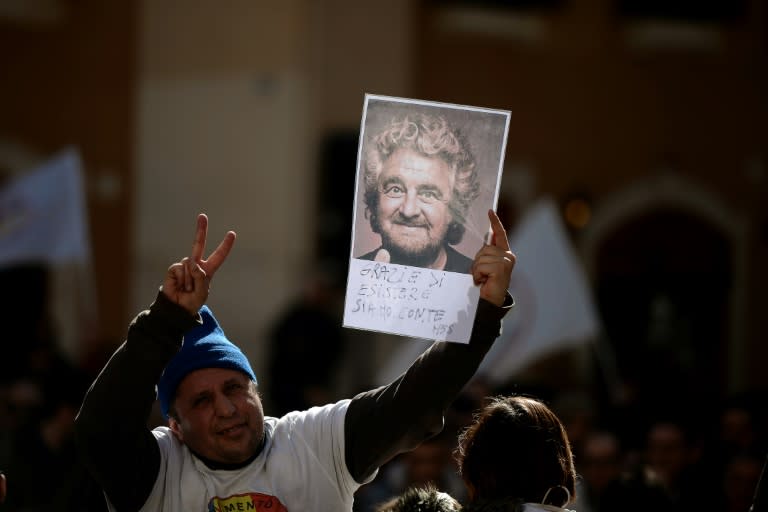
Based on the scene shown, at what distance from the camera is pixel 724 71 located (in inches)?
609

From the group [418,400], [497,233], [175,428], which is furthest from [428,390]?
[175,428]

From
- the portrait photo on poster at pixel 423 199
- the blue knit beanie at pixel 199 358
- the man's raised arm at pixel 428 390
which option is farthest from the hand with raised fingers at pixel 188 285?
the man's raised arm at pixel 428 390

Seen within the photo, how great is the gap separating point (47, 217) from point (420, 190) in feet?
21.2

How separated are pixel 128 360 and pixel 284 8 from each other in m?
9.84

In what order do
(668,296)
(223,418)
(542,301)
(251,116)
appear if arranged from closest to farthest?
(223,418)
(542,301)
(251,116)
(668,296)

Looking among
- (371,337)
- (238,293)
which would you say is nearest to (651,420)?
(371,337)

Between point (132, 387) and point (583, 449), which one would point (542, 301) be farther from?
point (132, 387)

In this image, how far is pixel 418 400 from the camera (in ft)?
11.3

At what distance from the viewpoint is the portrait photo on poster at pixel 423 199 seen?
3631 mm

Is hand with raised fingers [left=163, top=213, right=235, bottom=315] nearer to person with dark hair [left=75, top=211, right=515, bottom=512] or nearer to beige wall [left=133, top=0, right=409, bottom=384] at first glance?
person with dark hair [left=75, top=211, right=515, bottom=512]

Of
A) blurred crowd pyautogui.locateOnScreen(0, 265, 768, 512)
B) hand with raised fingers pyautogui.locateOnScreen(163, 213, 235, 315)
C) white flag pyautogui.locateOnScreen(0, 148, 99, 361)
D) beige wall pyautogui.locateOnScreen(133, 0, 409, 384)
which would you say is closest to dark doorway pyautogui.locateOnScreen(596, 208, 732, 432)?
beige wall pyautogui.locateOnScreen(133, 0, 409, 384)

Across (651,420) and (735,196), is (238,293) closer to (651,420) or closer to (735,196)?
(651,420)

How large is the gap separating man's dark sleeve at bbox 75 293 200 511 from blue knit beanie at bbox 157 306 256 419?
20 centimetres

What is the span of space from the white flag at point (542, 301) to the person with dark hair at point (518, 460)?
5.34 metres
